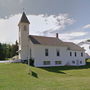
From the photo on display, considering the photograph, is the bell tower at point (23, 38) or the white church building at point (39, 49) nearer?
the white church building at point (39, 49)

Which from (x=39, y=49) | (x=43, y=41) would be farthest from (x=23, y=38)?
(x=43, y=41)

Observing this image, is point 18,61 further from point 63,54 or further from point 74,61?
point 74,61

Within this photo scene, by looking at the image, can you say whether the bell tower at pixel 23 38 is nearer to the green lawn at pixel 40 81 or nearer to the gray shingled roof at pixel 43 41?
the gray shingled roof at pixel 43 41

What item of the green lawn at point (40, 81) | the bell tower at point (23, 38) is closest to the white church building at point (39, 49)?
the bell tower at point (23, 38)

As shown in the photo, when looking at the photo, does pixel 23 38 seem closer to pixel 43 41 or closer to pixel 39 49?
pixel 39 49

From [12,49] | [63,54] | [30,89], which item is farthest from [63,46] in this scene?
[12,49]

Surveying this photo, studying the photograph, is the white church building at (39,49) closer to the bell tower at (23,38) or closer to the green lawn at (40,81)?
the bell tower at (23,38)

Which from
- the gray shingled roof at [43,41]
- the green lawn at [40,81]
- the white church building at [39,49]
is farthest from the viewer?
the gray shingled roof at [43,41]

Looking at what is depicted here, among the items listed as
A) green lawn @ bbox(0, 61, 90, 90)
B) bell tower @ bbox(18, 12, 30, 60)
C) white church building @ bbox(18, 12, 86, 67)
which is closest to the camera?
green lawn @ bbox(0, 61, 90, 90)

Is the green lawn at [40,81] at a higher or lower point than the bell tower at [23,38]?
lower

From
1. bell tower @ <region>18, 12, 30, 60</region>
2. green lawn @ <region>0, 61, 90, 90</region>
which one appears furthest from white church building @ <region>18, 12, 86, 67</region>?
green lawn @ <region>0, 61, 90, 90</region>

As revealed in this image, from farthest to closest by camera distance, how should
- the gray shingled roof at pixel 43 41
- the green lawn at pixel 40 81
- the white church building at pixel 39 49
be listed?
the gray shingled roof at pixel 43 41 < the white church building at pixel 39 49 < the green lawn at pixel 40 81

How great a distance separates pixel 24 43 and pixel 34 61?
17.9 ft

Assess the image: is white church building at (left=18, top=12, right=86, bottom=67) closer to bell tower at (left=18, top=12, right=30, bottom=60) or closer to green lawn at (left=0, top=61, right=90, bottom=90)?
bell tower at (left=18, top=12, right=30, bottom=60)
